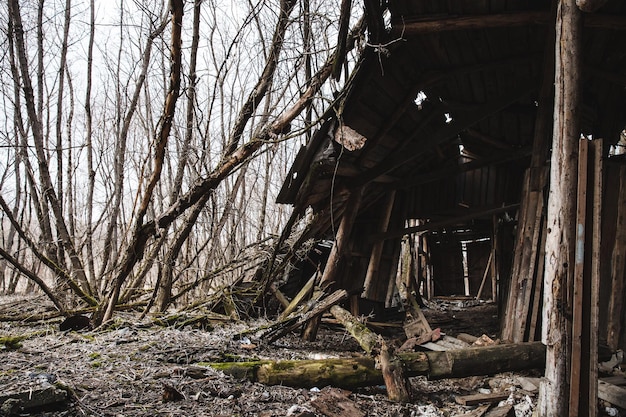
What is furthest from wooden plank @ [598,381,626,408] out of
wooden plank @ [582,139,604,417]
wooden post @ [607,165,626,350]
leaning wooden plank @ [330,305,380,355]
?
leaning wooden plank @ [330,305,380,355]

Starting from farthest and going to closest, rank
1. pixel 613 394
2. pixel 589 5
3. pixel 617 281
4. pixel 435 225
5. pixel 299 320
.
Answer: pixel 435 225, pixel 299 320, pixel 617 281, pixel 613 394, pixel 589 5

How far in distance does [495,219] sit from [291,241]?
743 cm

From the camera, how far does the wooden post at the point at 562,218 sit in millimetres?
2705

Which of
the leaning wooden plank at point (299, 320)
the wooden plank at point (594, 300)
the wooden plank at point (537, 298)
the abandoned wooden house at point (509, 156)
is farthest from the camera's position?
the leaning wooden plank at point (299, 320)

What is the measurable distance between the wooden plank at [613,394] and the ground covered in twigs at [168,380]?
59cm

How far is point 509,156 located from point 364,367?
4.40 meters

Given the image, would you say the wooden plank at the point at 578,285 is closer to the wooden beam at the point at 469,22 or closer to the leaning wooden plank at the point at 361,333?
the leaning wooden plank at the point at 361,333

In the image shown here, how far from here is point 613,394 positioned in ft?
11.0

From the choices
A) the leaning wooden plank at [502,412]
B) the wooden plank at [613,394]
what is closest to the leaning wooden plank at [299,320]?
the leaning wooden plank at [502,412]

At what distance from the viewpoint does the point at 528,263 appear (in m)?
4.41

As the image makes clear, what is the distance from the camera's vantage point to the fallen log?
3.13 meters

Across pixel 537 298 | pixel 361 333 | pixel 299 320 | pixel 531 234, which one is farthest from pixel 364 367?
pixel 531 234

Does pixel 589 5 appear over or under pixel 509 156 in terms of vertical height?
over

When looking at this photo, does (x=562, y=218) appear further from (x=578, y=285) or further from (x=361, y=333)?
(x=361, y=333)
